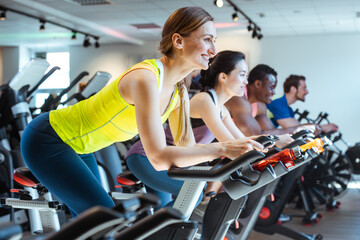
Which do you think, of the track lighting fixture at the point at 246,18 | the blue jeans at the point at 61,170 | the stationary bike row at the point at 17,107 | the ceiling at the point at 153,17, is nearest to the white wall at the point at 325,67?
A: the ceiling at the point at 153,17

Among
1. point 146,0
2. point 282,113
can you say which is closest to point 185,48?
point 282,113

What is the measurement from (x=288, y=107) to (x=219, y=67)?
9.04 feet

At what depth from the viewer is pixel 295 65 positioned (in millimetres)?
11828

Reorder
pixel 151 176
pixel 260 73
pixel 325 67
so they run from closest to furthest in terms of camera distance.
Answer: pixel 151 176, pixel 260 73, pixel 325 67

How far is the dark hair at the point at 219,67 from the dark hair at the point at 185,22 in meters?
1.19

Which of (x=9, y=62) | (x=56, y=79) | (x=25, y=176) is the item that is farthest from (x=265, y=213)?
(x=9, y=62)

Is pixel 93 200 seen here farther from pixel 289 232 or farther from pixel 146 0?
pixel 146 0

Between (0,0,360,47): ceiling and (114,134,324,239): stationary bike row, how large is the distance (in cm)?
661

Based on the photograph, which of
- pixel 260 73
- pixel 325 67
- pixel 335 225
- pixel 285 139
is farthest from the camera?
pixel 325 67

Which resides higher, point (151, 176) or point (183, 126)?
point (183, 126)

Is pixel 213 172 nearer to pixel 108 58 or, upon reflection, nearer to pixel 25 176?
pixel 25 176

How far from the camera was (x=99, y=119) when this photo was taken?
1770 millimetres

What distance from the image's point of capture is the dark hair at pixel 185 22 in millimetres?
1741

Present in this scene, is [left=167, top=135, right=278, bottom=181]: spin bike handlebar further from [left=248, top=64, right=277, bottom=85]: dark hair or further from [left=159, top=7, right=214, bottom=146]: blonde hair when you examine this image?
[left=248, top=64, right=277, bottom=85]: dark hair
